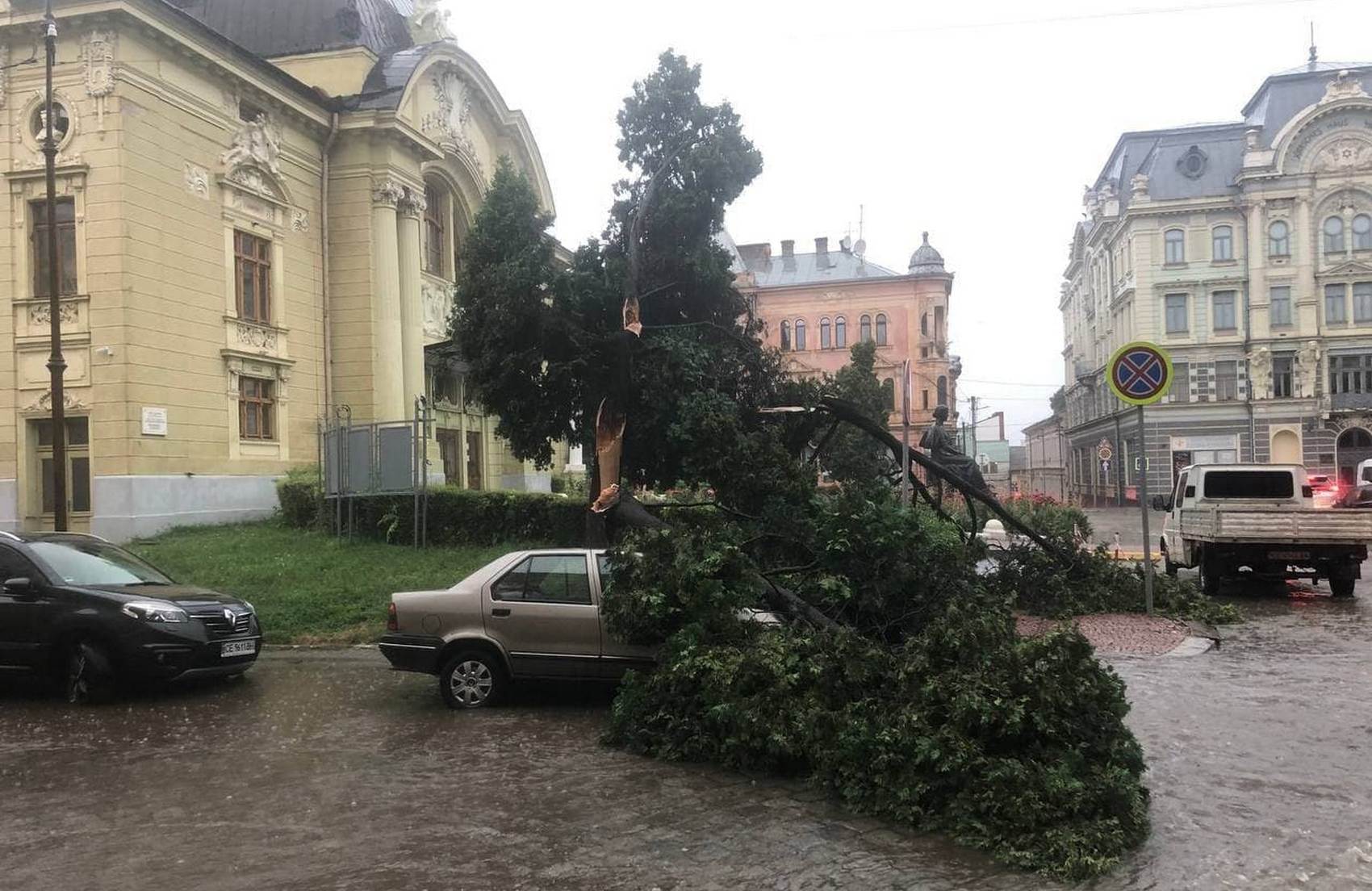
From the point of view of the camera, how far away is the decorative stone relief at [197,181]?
888 inches

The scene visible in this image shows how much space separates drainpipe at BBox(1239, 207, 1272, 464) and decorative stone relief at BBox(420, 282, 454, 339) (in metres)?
44.5

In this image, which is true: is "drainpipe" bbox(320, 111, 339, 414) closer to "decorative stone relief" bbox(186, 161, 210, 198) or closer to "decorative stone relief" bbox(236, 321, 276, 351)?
"decorative stone relief" bbox(236, 321, 276, 351)

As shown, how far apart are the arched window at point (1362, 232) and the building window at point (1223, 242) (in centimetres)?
571

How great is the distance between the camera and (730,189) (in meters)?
12.2

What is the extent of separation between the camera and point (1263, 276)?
55.2 meters


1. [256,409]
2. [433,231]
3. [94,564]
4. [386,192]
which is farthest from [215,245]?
[94,564]

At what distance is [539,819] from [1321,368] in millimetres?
59657

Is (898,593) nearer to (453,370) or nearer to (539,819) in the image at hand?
(539,819)

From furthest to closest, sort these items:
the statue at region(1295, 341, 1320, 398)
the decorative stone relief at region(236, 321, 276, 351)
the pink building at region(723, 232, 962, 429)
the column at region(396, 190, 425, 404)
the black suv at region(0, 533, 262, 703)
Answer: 1. the pink building at region(723, 232, 962, 429)
2. the statue at region(1295, 341, 1320, 398)
3. the column at region(396, 190, 425, 404)
4. the decorative stone relief at region(236, 321, 276, 351)
5. the black suv at region(0, 533, 262, 703)

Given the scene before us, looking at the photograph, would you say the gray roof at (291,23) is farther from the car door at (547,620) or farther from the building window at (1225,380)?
the building window at (1225,380)

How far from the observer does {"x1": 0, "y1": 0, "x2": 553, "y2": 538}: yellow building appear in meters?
20.8

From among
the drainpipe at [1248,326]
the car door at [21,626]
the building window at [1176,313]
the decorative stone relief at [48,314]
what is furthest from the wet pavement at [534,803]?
the building window at [1176,313]

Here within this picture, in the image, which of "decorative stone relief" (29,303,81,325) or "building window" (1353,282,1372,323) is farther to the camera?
"building window" (1353,282,1372,323)

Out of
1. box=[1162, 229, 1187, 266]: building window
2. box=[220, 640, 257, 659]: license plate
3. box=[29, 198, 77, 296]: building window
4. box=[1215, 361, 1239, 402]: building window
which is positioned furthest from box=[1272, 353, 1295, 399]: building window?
box=[220, 640, 257, 659]: license plate
